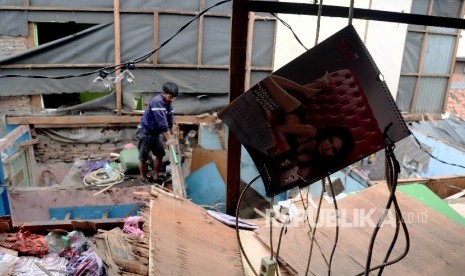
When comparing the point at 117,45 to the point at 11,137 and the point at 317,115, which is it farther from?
the point at 317,115

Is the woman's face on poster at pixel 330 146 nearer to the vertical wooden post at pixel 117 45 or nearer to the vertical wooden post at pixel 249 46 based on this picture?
the vertical wooden post at pixel 249 46

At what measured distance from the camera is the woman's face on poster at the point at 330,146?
1472 mm

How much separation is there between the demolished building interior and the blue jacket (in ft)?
1.92

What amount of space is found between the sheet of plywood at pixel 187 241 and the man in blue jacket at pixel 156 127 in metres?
3.83

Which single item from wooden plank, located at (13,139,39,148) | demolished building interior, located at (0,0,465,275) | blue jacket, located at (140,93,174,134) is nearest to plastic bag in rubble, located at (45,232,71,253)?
demolished building interior, located at (0,0,465,275)

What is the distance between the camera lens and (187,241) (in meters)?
2.21

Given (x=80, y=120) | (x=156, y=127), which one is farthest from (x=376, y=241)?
(x=80, y=120)

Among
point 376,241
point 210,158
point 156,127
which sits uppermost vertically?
point 376,241

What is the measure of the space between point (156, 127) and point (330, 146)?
17.5 ft

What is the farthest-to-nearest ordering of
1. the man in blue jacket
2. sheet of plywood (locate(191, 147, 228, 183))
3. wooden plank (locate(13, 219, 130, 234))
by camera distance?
sheet of plywood (locate(191, 147, 228, 183)) → the man in blue jacket → wooden plank (locate(13, 219, 130, 234))

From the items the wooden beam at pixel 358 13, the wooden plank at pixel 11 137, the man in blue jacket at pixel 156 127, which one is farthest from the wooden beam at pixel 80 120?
the wooden beam at pixel 358 13

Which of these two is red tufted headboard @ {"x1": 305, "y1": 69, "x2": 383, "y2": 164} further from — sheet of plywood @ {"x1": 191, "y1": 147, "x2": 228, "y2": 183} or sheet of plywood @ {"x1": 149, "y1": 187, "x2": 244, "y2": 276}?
sheet of plywood @ {"x1": 191, "y1": 147, "x2": 228, "y2": 183}

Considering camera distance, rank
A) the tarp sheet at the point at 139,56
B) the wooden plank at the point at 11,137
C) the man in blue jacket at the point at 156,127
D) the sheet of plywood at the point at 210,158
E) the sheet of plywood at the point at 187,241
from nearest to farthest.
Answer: the sheet of plywood at the point at 187,241 < the wooden plank at the point at 11,137 < the man in blue jacket at the point at 156,127 < the sheet of plywood at the point at 210,158 < the tarp sheet at the point at 139,56

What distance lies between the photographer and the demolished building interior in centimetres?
229
